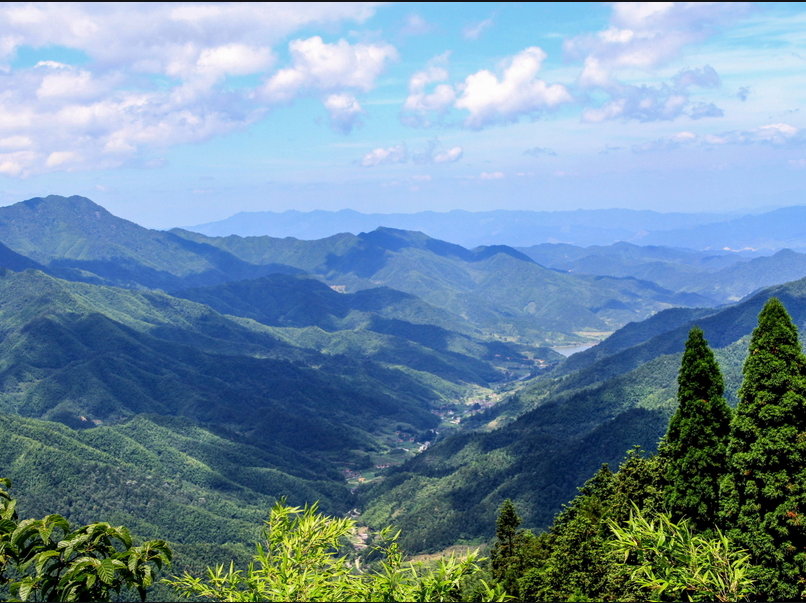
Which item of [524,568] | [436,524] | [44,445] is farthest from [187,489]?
[524,568]

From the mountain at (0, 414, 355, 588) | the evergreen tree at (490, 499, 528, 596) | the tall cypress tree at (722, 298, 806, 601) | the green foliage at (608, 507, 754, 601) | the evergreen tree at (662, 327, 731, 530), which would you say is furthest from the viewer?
the mountain at (0, 414, 355, 588)

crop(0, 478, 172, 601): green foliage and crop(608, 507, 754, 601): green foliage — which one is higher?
crop(0, 478, 172, 601): green foliage

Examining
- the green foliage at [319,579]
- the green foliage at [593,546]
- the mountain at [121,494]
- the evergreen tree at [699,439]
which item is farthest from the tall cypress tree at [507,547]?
the mountain at [121,494]

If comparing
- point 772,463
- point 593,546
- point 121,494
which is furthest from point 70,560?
point 121,494

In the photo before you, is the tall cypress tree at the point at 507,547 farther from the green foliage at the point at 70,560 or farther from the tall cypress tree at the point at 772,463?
the green foliage at the point at 70,560

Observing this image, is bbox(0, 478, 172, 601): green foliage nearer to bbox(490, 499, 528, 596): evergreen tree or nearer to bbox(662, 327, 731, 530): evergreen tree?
bbox(662, 327, 731, 530): evergreen tree

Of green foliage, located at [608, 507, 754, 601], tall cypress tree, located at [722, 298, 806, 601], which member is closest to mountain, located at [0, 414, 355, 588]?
tall cypress tree, located at [722, 298, 806, 601]
